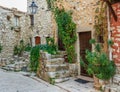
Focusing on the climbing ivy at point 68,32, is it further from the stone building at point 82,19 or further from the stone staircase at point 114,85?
the stone staircase at point 114,85

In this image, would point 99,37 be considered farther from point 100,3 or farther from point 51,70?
point 51,70

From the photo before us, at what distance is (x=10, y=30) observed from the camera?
17922 millimetres

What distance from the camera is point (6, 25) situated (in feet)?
57.2

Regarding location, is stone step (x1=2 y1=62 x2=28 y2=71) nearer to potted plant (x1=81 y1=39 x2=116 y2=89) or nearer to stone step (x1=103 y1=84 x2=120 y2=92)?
potted plant (x1=81 y1=39 x2=116 y2=89)

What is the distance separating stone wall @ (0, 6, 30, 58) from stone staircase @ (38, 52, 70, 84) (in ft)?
27.0

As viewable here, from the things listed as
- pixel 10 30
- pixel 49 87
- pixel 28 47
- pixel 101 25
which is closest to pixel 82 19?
pixel 101 25

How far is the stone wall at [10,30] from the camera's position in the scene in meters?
17.1

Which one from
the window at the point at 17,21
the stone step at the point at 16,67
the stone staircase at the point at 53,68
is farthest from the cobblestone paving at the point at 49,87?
the window at the point at 17,21

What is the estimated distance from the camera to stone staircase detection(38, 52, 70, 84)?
8.80m

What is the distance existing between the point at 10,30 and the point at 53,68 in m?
9.80

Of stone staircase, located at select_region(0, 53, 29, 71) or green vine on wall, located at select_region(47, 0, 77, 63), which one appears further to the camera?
stone staircase, located at select_region(0, 53, 29, 71)

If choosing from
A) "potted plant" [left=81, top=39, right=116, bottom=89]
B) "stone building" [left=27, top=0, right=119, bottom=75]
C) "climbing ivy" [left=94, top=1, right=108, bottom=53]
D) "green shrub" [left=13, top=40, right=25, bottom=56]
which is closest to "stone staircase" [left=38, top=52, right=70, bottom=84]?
"stone building" [left=27, top=0, right=119, bottom=75]

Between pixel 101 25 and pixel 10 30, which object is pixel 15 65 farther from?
pixel 101 25

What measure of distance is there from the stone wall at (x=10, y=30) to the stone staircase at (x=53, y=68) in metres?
8.22
